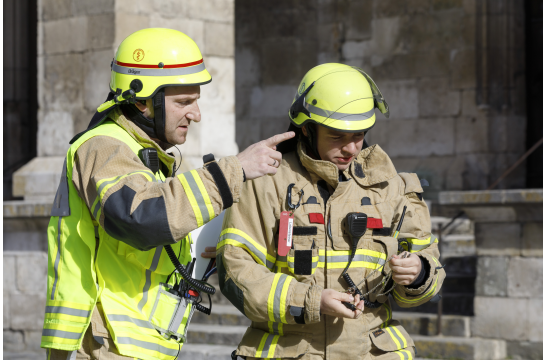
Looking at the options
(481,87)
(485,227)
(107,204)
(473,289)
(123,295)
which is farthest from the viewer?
(481,87)

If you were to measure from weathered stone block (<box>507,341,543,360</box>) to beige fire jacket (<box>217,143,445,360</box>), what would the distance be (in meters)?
3.32

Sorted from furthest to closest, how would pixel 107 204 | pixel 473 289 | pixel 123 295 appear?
pixel 473 289, pixel 123 295, pixel 107 204

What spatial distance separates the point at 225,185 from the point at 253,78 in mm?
7307

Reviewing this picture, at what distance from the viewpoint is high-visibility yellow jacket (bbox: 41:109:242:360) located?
2.41 meters

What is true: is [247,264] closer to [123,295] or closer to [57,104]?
[123,295]

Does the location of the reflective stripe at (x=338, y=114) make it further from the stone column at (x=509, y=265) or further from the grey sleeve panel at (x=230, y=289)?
the stone column at (x=509, y=265)

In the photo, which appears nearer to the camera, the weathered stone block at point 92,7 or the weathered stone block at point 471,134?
the weathered stone block at point 92,7

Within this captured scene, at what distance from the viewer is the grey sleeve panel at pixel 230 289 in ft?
9.29

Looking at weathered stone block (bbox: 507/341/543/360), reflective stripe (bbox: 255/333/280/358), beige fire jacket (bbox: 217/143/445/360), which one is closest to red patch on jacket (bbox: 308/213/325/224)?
beige fire jacket (bbox: 217/143/445/360)

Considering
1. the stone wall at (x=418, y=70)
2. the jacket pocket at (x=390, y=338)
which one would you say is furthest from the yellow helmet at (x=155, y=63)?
the stone wall at (x=418, y=70)

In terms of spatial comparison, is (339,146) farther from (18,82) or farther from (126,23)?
(18,82)

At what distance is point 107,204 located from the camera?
95.9 inches

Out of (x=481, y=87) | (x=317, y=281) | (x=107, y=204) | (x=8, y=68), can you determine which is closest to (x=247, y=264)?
(x=317, y=281)

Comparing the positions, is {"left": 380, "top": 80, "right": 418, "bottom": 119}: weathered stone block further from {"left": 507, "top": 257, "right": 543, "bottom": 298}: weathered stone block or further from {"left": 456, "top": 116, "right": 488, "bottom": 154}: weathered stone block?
→ {"left": 507, "top": 257, "right": 543, "bottom": 298}: weathered stone block
